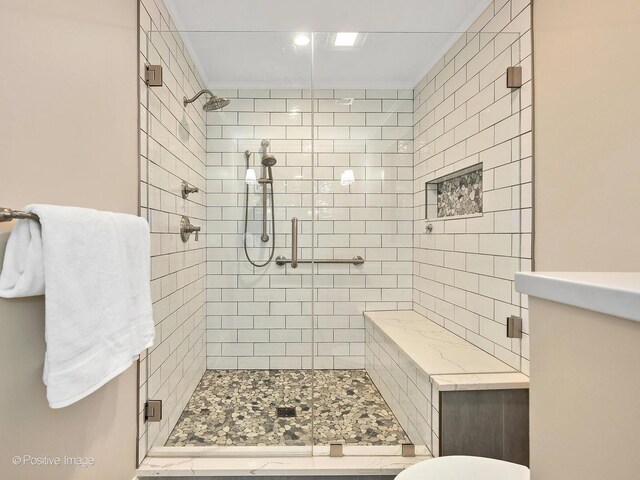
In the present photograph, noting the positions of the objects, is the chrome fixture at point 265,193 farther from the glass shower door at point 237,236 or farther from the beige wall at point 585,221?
the beige wall at point 585,221

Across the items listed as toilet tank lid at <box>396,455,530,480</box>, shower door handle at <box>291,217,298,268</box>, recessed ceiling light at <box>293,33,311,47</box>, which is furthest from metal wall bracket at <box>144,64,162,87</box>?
toilet tank lid at <box>396,455,530,480</box>

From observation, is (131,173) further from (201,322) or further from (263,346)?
(263,346)

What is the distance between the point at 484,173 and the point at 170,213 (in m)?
1.72

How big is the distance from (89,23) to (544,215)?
1.93m

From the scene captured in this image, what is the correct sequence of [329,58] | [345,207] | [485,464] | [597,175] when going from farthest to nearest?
[345,207] → [329,58] → [597,175] → [485,464]

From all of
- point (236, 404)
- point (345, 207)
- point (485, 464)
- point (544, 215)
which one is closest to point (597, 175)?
point (544, 215)

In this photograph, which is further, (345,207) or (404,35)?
(345,207)

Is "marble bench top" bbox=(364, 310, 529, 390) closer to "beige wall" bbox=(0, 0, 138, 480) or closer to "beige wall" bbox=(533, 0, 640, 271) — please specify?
"beige wall" bbox=(533, 0, 640, 271)

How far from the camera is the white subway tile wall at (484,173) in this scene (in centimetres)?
148

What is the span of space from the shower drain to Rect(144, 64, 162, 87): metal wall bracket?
1.82 metres

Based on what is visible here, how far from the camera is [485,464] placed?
101 cm

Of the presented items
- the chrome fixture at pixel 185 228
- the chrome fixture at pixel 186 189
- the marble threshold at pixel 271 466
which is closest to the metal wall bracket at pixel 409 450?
the marble threshold at pixel 271 466

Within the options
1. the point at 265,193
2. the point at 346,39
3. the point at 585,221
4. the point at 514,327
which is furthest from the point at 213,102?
the point at 514,327

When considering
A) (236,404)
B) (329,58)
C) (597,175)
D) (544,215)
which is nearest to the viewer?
(597,175)
